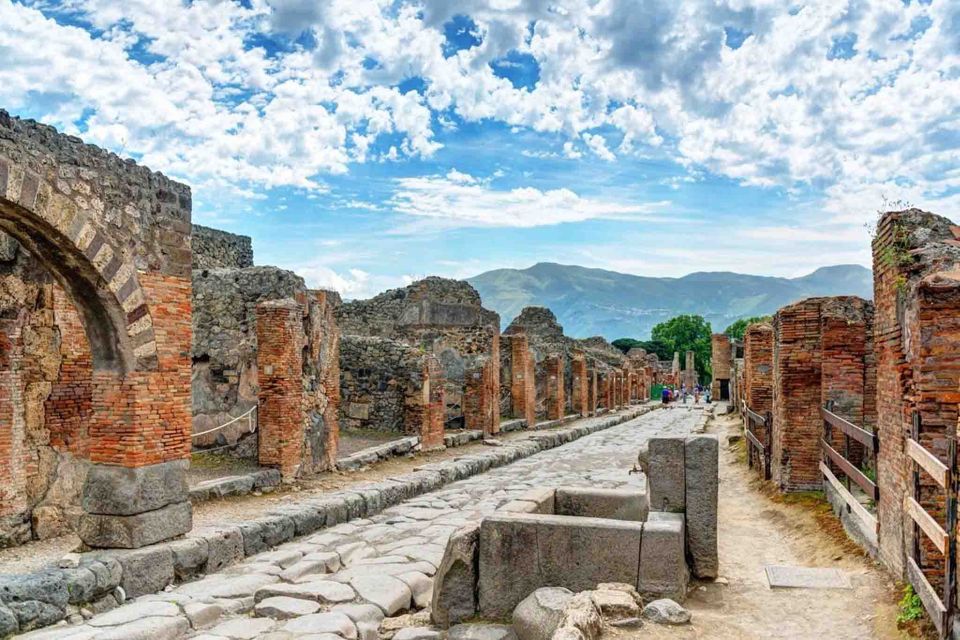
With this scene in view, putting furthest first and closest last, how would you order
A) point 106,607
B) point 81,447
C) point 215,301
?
point 215,301, point 81,447, point 106,607

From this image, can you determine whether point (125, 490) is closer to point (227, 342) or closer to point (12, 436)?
point (12, 436)

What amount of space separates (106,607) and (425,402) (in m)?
9.55

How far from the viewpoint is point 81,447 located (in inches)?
358

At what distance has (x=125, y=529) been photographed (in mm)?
7789

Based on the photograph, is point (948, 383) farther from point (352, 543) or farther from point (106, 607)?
point (106, 607)

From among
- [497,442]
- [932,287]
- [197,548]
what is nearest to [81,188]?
[197,548]

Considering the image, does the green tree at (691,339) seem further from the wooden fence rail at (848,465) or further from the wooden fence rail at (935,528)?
the wooden fence rail at (935,528)

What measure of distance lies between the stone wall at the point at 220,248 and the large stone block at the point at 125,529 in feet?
43.3

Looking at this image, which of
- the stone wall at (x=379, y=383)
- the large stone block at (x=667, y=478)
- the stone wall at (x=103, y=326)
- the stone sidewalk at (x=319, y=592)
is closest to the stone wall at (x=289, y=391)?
the stone sidewalk at (x=319, y=592)

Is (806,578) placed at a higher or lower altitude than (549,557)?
lower

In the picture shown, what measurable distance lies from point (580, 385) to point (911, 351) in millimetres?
24139

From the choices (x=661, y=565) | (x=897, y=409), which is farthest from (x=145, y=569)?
(x=897, y=409)

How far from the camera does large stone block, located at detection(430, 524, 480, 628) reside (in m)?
6.29

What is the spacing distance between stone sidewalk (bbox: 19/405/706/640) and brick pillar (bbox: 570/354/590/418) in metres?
18.3
